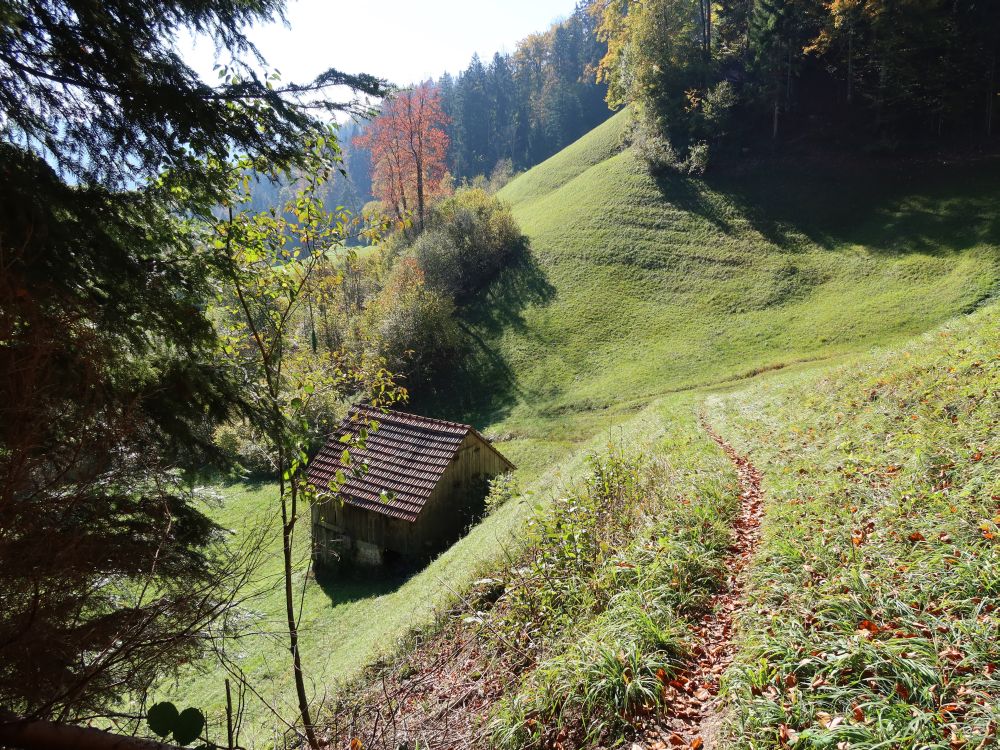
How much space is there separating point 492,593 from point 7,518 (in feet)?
22.6

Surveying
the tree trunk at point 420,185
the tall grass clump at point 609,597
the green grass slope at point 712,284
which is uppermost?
the tree trunk at point 420,185

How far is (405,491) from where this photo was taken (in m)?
18.3

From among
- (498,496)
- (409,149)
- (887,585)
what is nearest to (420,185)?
(409,149)

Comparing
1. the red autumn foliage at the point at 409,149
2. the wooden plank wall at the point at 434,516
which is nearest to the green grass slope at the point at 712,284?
the wooden plank wall at the point at 434,516

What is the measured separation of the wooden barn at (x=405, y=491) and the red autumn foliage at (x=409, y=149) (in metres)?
31.8

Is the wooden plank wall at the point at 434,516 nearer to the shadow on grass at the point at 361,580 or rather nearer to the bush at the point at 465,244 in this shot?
the shadow on grass at the point at 361,580

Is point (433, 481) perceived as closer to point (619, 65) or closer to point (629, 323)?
point (629, 323)

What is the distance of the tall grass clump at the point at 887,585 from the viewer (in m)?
3.89

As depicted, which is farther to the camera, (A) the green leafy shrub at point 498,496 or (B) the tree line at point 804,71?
(B) the tree line at point 804,71

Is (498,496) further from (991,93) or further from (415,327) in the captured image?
(991,93)

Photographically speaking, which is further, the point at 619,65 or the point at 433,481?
the point at 619,65

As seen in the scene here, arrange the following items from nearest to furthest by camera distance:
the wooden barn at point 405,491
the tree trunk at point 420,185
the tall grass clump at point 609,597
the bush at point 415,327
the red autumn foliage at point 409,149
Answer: the tall grass clump at point 609,597 → the wooden barn at point 405,491 → the bush at point 415,327 → the red autumn foliage at point 409,149 → the tree trunk at point 420,185

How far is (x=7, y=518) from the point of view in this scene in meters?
2.67

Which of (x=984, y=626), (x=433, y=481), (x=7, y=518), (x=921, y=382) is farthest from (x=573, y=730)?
(x=433, y=481)
